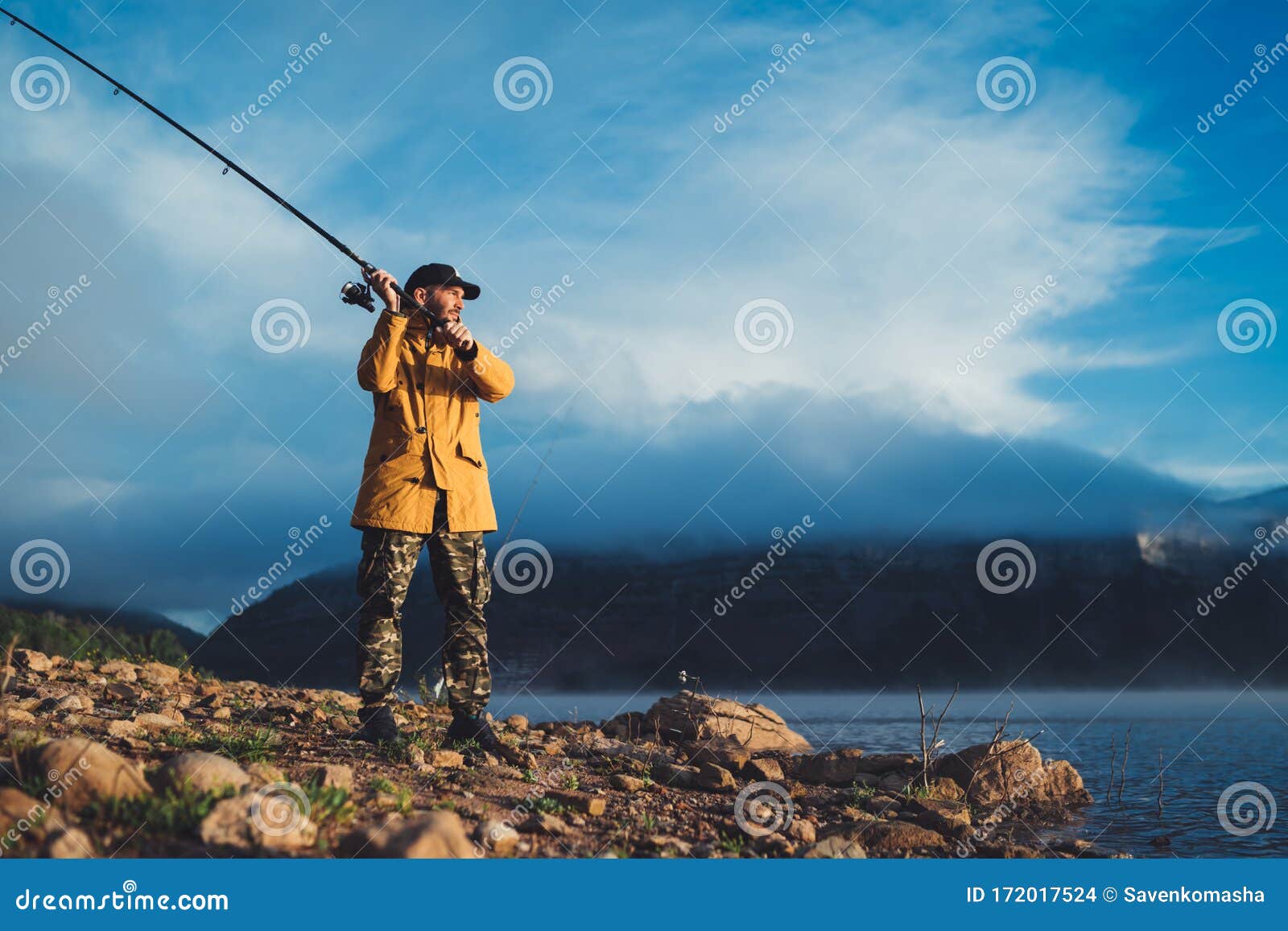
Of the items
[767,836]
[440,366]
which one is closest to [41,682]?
[440,366]

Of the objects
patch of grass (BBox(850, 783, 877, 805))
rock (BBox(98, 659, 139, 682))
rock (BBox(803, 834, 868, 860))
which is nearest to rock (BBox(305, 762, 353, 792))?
rock (BBox(803, 834, 868, 860))

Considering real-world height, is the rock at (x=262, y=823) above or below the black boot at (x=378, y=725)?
below

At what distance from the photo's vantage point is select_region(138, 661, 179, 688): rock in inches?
359

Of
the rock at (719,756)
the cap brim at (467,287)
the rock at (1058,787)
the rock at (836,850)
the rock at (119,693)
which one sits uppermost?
the cap brim at (467,287)

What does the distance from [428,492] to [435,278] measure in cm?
163

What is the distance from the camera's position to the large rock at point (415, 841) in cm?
346

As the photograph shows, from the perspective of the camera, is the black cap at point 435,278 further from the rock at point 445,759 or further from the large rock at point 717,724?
the large rock at point 717,724

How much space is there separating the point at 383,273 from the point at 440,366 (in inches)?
29.4

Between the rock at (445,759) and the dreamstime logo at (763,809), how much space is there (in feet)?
6.06

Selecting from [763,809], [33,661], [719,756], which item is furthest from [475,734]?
[33,661]

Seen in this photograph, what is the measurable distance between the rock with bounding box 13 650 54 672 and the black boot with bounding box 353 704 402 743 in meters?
5.01

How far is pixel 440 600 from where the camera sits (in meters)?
6.14

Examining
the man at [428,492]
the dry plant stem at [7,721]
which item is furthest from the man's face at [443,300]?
the dry plant stem at [7,721]

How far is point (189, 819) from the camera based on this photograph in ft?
11.8
